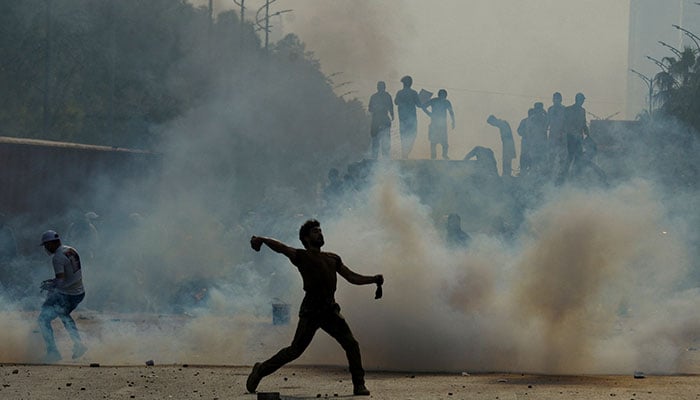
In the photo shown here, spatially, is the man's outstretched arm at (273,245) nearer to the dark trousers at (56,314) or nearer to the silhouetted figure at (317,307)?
the silhouetted figure at (317,307)

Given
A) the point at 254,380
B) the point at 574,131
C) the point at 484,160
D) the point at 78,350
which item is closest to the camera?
the point at 254,380

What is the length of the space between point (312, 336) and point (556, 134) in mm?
13122

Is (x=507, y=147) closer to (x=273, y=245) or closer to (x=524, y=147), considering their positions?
(x=524, y=147)

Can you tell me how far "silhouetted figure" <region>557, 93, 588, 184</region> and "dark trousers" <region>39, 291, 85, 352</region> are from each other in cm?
979

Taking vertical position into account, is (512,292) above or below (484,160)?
below

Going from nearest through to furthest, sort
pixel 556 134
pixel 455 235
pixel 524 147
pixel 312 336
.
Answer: pixel 312 336, pixel 455 235, pixel 556 134, pixel 524 147

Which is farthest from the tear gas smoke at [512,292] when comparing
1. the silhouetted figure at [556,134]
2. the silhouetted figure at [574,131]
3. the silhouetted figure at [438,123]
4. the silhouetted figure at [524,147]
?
the silhouetted figure at [438,123]

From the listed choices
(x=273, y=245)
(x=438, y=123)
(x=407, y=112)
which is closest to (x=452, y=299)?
(x=273, y=245)

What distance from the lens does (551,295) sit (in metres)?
14.7

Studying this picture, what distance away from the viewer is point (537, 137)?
24.0 m

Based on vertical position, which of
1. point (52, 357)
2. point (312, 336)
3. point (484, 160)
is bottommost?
point (52, 357)

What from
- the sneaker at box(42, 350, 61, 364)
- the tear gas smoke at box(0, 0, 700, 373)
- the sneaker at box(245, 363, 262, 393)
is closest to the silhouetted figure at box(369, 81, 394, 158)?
the tear gas smoke at box(0, 0, 700, 373)

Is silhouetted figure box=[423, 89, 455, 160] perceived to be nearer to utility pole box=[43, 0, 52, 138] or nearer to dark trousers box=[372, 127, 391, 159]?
dark trousers box=[372, 127, 391, 159]

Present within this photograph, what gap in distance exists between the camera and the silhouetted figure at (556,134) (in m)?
23.1
